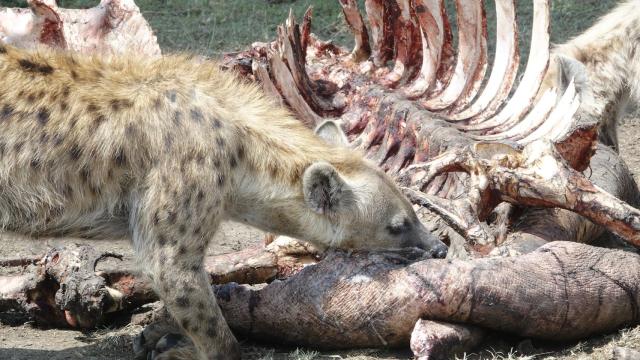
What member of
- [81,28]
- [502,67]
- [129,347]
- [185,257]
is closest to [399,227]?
[185,257]

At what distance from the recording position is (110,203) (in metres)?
3.16

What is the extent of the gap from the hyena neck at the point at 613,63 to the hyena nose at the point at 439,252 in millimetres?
1764

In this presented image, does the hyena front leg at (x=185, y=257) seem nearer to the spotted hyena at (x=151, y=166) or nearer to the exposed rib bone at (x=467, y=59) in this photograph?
the spotted hyena at (x=151, y=166)

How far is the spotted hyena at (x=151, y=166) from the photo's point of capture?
10.1 ft

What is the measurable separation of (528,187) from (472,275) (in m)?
0.54

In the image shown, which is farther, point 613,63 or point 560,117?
point 613,63

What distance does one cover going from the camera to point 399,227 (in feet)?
11.1

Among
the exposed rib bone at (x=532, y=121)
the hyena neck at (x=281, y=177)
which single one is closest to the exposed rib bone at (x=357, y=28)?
the exposed rib bone at (x=532, y=121)

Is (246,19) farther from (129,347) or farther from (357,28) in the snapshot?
(129,347)

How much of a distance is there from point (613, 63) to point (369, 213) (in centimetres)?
213

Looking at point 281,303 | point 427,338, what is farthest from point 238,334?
point 427,338

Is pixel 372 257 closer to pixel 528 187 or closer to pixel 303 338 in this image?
pixel 303 338

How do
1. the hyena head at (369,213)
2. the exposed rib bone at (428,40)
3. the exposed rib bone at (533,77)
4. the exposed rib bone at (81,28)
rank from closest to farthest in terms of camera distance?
1. the hyena head at (369,213)
2. the exposed rib bone at (533,77)
3. the exposed rib bone at (428,40)
4. the exposed rib bone at (81,28)

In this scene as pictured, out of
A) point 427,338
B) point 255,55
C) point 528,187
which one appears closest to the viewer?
point 427,338
